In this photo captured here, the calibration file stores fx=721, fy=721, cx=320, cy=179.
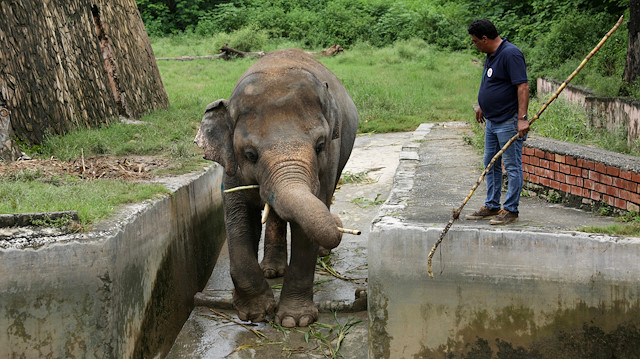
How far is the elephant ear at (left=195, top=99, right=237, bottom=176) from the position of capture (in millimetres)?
5641

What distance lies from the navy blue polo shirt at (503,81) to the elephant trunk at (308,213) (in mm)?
1472

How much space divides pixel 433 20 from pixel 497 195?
2232cm

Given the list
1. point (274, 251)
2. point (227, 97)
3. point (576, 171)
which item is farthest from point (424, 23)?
point (576, 171)

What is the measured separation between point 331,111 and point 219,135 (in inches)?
35.4

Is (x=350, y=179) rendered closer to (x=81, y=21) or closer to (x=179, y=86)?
(x=81, y=21)

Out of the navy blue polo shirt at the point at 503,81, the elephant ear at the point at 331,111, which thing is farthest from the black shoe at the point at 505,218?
the elephant ear at the point at 331,111

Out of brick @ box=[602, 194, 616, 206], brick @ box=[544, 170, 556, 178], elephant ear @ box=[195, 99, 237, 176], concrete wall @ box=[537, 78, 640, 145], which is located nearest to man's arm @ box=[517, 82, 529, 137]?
brick @ box=[602, 194, 616, 206]

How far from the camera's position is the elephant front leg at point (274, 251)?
7.18m

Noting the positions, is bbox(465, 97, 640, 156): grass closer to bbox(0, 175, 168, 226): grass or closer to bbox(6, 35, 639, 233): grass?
bbox(6, 35, 639, 233): grass

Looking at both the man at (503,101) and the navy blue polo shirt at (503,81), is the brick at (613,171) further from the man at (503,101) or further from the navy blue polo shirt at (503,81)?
the navy blue polo shirt at (503,81)

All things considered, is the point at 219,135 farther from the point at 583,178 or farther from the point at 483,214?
the point at 583,178

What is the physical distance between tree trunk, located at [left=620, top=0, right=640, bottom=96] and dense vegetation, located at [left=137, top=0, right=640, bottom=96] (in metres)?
0.16

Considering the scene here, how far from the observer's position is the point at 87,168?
7.30m

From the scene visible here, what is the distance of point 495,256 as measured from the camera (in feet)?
15.3
